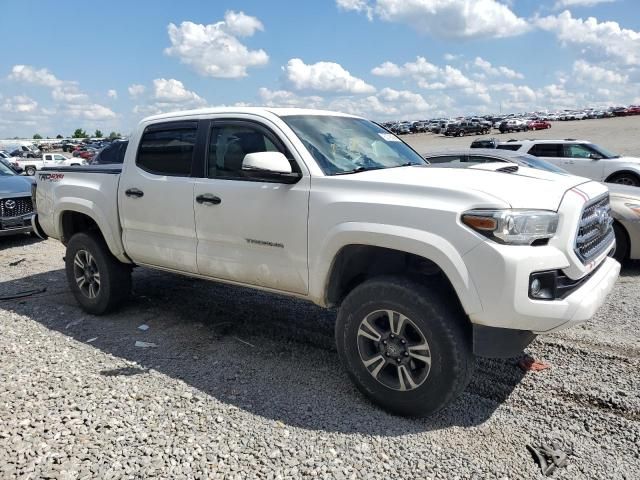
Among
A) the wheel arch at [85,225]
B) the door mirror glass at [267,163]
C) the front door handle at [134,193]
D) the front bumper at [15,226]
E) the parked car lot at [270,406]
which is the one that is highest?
the door mirror glass at [267,163]

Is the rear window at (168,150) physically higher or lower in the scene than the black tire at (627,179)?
higher

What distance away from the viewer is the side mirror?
138 inches

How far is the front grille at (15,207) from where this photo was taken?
9.14 metres

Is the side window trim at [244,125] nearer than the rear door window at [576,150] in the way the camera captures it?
Yes

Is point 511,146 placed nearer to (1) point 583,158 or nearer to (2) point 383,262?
(1) point 583,158

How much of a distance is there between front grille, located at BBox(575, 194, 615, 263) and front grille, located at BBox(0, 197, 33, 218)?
920cm

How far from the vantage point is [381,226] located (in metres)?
3.19

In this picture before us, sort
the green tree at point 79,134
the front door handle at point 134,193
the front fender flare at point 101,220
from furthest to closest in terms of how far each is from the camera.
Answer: the green tree at point 79,134 → the front fender flare at point 101,220 → the front door handle at point 134,193

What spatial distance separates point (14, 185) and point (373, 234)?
Result: 8.70 meters

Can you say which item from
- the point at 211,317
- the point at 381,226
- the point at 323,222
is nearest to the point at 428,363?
the point at 381,226

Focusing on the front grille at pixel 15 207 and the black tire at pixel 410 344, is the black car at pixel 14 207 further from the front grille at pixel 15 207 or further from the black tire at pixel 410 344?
the black tire at pixel 410 344

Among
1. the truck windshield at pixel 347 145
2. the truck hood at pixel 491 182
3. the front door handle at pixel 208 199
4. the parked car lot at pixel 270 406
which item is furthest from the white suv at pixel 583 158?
the front door handle at pixel 208 199

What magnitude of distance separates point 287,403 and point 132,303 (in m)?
2.96

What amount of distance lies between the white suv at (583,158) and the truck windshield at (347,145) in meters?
9.67
